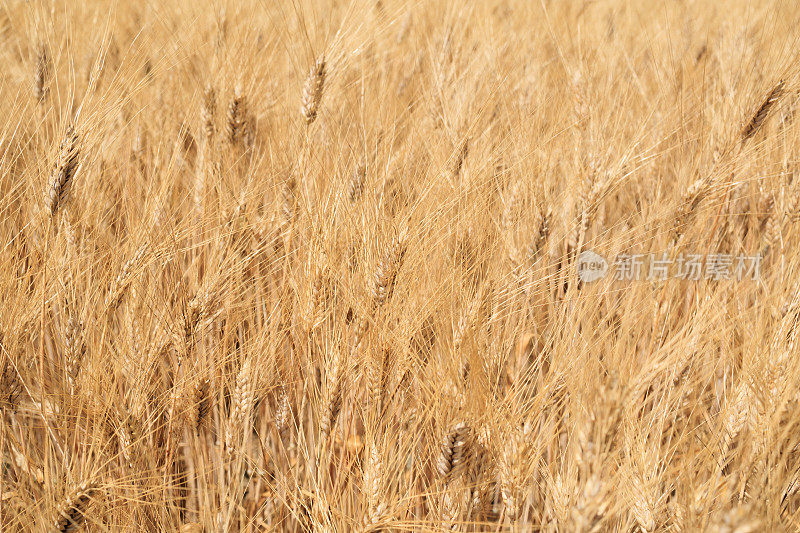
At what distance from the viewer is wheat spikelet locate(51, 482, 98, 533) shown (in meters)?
0.84

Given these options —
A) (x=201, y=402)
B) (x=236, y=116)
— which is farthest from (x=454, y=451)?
(x=236, y=116)

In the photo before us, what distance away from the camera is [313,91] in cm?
129

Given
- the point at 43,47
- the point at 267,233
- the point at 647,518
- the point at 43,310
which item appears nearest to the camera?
the point at 647,518

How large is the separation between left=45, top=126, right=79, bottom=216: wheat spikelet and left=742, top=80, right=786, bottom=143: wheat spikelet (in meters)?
1.60

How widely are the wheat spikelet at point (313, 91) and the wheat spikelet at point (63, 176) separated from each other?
506 mm

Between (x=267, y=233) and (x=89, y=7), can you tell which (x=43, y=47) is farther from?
(x=89, y=7)

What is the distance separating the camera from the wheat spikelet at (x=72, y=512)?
84 cm

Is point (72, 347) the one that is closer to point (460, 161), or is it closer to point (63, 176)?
point (63, 176)

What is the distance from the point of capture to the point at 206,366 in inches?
39.6

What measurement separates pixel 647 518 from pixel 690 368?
1.18 feet

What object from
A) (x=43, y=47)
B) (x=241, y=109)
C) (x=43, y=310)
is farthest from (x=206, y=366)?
(x=43, y=47)

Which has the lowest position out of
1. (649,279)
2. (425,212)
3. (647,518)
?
(647,518)

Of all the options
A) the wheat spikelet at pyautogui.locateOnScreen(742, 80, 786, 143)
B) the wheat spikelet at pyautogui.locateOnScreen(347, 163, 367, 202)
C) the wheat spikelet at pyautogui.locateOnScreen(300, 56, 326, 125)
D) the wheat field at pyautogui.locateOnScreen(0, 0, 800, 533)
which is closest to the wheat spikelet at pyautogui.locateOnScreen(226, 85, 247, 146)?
the wheat field at pyautogui.locateOnScreen(0, 0, 800, 533)

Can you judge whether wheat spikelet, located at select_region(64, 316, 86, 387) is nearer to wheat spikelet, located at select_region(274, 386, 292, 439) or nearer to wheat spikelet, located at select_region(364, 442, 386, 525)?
wheat spikelet, located at select_region(274, 386, 292, 439)
